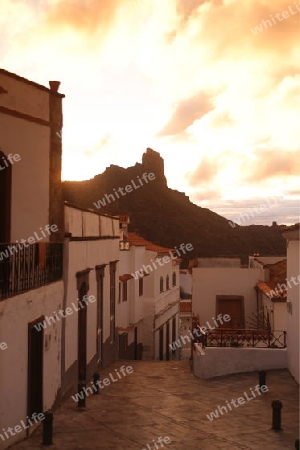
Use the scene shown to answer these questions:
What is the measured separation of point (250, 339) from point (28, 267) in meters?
11.0

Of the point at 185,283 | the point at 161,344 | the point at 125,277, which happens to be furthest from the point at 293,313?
the point at 185,283

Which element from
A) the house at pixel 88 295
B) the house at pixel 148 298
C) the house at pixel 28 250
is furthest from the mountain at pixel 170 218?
the house at pixel 28 250

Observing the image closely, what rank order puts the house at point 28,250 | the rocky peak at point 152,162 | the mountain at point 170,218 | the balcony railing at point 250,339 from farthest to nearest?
the rocky peak at point 152,162 < the mountain at point 170,218 < the balcony railing at point 250,339 < the house at point 28,250

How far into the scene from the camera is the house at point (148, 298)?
101 ft

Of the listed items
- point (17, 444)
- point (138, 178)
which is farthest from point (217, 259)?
point (138, 178)

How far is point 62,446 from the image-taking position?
10.8 metres

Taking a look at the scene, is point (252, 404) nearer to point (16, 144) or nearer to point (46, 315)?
point (46, 315)

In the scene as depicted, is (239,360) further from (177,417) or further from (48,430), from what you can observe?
(48,430)

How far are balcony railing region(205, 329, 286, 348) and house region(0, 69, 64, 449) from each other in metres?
6.92

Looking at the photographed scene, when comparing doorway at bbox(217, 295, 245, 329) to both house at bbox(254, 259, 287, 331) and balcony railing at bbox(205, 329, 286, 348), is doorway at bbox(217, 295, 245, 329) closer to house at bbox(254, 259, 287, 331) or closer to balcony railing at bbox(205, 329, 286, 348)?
house at bbox(254, 259, 287, 331)

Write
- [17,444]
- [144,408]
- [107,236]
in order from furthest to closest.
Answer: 1. [107,236]
2. [144,408]
3. [17,444]

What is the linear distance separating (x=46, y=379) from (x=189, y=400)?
4.64m

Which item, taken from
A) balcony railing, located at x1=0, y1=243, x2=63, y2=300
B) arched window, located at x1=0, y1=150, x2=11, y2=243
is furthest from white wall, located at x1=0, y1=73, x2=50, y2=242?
balcony railing, located at x1=0, y1=243, x2=63, y2=300

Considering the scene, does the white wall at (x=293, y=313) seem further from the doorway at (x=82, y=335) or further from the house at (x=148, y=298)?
the house at (x=148, y=298)
